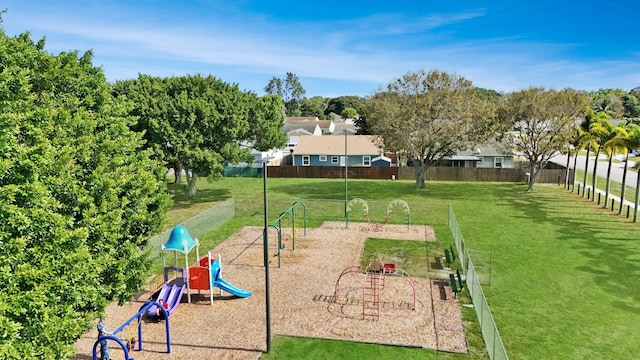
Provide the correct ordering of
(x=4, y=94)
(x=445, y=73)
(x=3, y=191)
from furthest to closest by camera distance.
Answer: (x=445, y=73), (x=4, y=94), (x=3, y=191)

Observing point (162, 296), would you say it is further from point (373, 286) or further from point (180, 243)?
point (373, 286)

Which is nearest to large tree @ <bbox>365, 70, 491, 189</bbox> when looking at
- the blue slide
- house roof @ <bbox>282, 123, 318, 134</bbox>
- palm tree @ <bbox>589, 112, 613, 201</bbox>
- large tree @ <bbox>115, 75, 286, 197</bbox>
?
palm tree @ <bbox>589, 112, 613, 201</bbox>

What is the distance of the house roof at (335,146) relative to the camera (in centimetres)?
6034

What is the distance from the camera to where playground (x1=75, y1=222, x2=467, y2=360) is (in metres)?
15.9

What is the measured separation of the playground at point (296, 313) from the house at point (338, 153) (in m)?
35.0

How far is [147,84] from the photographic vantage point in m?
36.7

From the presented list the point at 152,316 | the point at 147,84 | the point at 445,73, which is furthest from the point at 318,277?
the point at 445,73

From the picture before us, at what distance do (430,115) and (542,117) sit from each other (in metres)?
10.0

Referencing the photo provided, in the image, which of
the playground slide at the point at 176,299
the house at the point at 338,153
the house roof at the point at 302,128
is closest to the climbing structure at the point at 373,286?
the playground slide at the point at 176,299

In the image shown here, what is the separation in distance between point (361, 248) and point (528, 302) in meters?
10.2

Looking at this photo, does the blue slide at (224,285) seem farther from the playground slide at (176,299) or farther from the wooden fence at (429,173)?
the wooden fence at (429,173)

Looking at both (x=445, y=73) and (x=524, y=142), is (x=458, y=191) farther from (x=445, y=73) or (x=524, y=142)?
(x=445, y=73)

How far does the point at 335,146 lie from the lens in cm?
6175

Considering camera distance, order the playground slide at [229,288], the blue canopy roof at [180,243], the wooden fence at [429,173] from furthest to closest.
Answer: the wooden fence at [429,173]
the playground slide at [229,288]
the blue canopy roof at [180,243]
